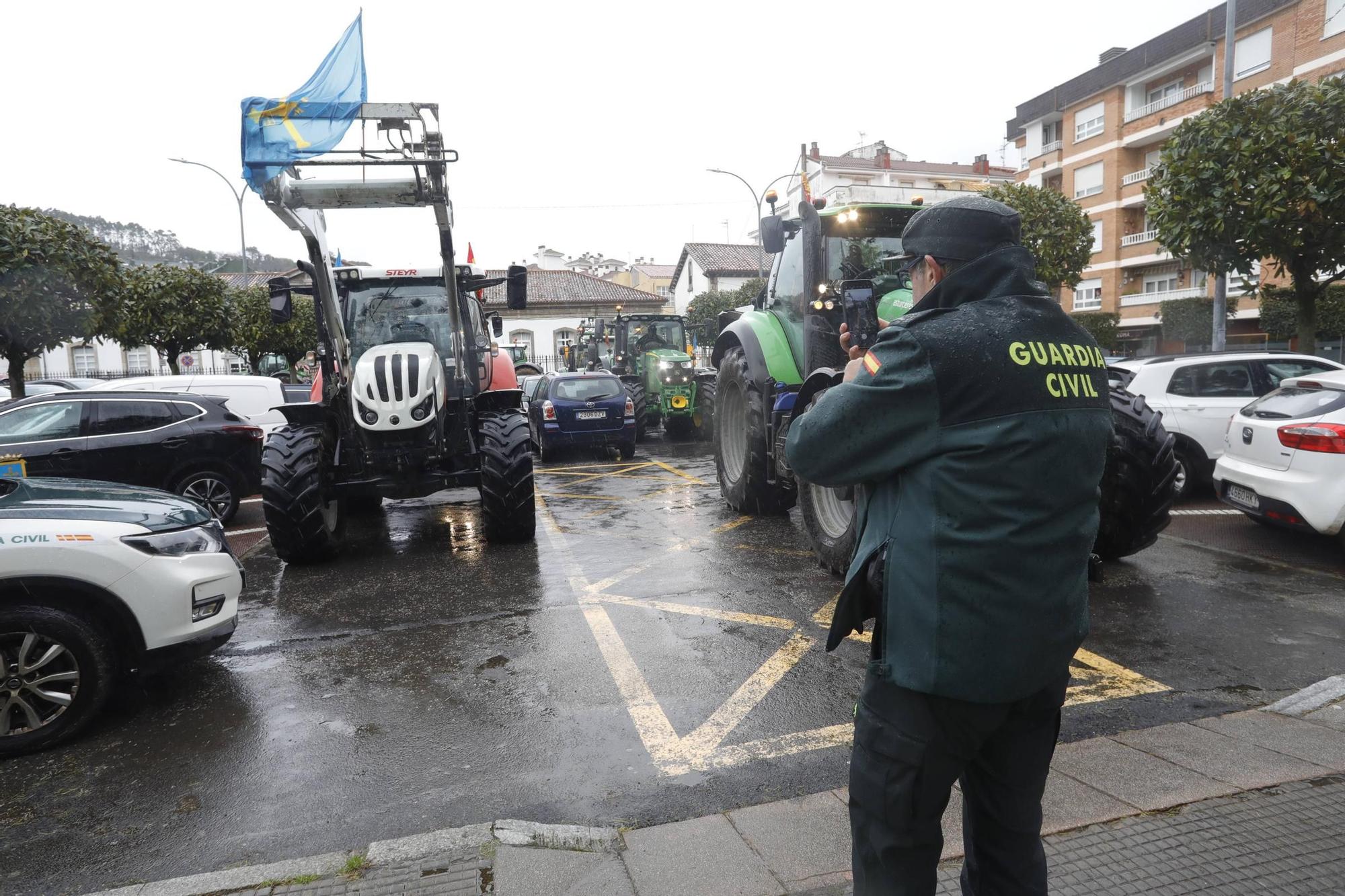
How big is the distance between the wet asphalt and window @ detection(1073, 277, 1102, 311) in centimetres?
3517

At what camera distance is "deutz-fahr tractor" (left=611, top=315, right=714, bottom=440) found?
16.9 m

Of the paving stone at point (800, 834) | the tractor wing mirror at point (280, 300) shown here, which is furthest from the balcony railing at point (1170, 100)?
the paving stone at point (800, 834)

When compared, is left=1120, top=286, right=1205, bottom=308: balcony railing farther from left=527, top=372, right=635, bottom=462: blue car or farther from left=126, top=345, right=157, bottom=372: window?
left=126, top=345, right=157, bottom=372: window

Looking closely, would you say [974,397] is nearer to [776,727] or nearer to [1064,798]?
[1064,798]

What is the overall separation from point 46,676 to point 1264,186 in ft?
42.1

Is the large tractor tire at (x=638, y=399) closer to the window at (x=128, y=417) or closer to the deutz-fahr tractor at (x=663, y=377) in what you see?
the deutz-fahr tractor at (x=663, y=377)

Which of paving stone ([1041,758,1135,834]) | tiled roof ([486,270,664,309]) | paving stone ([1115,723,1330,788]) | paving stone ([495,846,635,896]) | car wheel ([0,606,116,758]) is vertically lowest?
paving stone ([495,846,635,896])

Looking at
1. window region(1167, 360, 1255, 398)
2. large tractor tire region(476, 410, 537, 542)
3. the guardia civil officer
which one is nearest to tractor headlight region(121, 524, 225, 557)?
large tractor tire region(476, 410, 537, 542)

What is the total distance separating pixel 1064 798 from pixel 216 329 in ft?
81.2

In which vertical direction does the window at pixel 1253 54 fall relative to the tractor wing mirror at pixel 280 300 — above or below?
above

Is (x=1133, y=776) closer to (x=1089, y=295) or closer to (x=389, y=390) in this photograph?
(x=389, y=390)

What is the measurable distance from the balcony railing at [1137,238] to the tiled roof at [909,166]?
80.3 feet

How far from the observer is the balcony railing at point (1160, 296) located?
33031 mm

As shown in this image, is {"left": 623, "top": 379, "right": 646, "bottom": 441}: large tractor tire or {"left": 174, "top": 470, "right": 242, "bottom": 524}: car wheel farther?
{"left": 623, "top": 379, "right": 646, "bottom": 441}: large tractor tire
